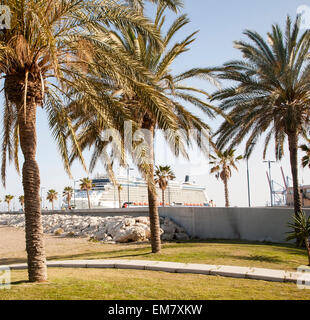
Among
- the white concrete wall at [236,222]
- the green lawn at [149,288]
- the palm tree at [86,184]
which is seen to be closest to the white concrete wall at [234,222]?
the white concrete wall at [236,222]

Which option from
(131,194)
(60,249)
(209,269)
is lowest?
(60,249)

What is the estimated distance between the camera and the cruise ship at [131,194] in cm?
6156

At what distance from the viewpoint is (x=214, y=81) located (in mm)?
14219

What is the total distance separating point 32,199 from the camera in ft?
25.0

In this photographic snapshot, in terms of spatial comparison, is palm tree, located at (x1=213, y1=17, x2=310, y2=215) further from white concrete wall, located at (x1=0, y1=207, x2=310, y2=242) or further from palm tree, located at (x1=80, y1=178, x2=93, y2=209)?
palm tree, located at (x1=80, y1=178, x2=93, y2=209)

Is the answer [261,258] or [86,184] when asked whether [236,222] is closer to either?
[261,258]

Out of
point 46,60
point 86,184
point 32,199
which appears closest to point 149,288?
point 32,199

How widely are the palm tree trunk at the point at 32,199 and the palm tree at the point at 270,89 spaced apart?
8796mm

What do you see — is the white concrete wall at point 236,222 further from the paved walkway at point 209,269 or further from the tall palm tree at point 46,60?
the tall palm tree at point 46,60

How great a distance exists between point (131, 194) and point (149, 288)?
61.3m

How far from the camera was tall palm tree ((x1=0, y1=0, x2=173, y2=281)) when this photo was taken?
23.5 feet

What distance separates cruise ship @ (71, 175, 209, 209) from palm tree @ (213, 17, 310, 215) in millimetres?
36569
